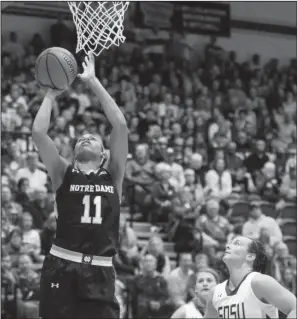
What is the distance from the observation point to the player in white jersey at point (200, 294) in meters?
7.93

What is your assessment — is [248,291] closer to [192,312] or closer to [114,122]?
[114,122]

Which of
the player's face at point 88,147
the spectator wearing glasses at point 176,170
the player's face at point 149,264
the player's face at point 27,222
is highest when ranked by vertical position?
the spectator wearing glasses at point 176,170

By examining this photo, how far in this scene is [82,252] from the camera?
19.3 feet

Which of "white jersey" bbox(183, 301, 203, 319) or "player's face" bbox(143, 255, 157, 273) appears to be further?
"player's face" bbox(143, 255, 157, 273)

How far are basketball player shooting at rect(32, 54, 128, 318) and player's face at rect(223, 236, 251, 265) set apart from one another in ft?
2.75

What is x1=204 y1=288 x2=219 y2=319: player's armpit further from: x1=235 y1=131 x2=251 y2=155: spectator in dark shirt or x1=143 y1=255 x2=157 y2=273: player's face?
x1=235 y1=131 x2=251 y2=155: spectator in dark shirt

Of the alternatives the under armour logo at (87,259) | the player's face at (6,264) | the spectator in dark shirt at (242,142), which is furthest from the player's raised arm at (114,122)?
the spectator in dark shirt at (242,142)

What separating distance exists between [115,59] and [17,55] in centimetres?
220

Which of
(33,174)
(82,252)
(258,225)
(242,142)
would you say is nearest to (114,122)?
(82,252)

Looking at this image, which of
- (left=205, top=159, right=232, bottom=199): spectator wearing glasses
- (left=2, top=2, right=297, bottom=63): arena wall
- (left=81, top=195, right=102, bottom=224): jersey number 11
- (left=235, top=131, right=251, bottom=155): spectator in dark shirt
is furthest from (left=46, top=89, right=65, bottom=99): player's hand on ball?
(left=2, top=2, right=297, bottom=63): arena wall

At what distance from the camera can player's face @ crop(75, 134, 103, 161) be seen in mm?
5984

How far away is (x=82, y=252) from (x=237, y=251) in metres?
1.13

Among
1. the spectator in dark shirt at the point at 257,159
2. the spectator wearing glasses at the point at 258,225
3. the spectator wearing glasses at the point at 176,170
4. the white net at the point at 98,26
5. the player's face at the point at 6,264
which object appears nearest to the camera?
the white net at the point at 98,26

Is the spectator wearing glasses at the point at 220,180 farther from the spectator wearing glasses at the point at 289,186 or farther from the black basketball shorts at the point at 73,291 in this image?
the black basketball shorts at the point at 73,291
